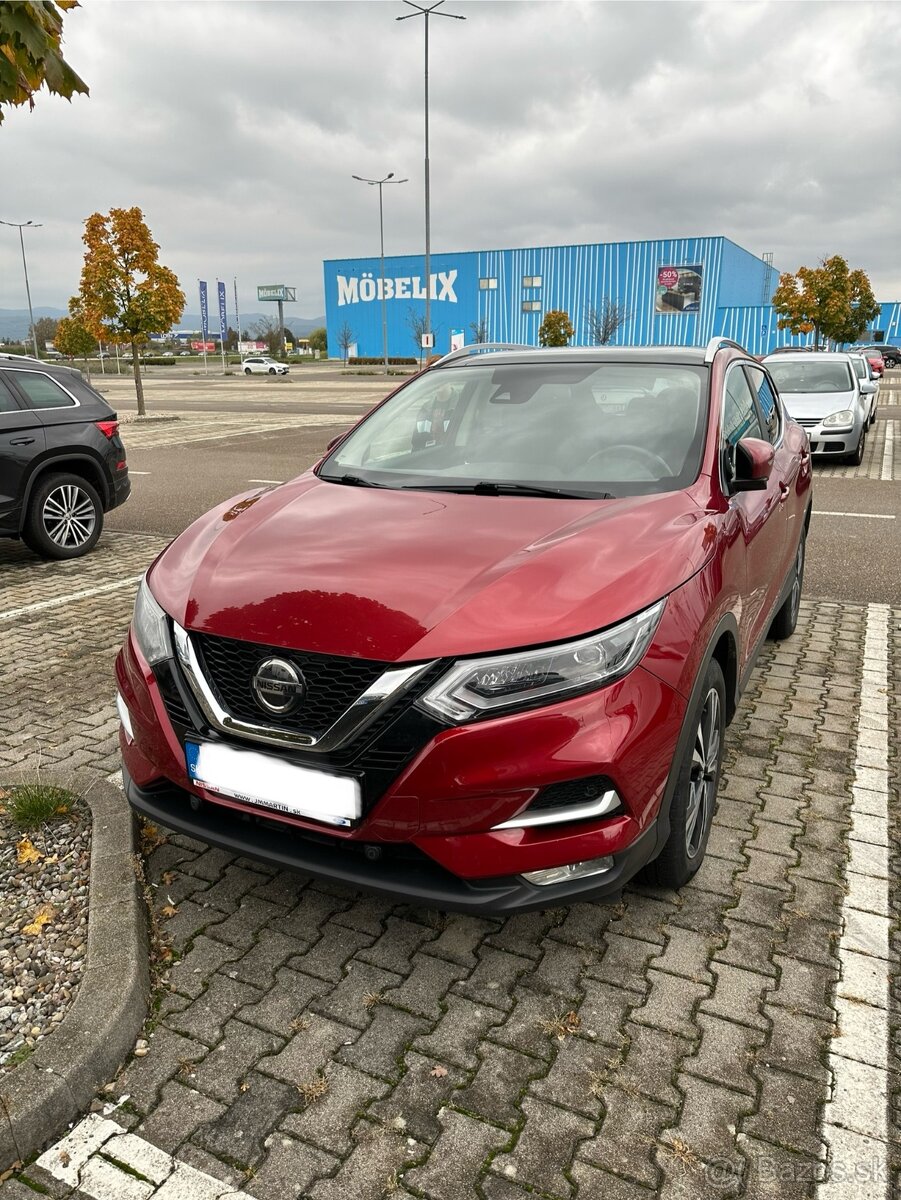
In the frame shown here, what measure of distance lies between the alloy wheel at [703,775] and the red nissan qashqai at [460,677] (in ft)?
0.04

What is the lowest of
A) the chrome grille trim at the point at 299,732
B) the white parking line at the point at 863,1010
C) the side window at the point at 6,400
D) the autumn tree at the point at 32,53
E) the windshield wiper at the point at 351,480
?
the white parking line at the point at 863,1010

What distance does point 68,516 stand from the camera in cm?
783

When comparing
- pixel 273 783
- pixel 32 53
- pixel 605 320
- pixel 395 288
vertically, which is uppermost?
pixel 395 288

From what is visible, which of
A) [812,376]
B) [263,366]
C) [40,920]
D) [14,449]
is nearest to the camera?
[40,920]

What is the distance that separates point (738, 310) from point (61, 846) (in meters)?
77.9

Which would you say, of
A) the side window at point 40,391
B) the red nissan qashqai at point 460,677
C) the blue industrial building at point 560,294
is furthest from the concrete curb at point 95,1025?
the blue industrial building at point 560,294

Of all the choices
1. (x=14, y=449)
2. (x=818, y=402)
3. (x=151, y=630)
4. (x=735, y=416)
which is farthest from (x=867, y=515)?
(x=151, y=630)

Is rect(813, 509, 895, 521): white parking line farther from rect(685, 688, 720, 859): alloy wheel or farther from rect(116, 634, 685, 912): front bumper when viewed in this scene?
rect(116, 634, 685, 912): front bumper

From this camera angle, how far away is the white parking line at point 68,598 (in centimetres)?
625

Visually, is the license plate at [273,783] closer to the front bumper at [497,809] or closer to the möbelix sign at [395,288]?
the front bumper at [497,809]

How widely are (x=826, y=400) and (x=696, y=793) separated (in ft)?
41.4

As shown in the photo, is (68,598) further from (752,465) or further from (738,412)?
(752,465)

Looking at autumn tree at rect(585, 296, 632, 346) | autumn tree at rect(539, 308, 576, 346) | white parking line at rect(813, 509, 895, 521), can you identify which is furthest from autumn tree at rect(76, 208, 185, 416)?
autumn tree at rect(585, 296, 632, 346)

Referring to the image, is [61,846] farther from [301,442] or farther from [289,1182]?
[301,442]
